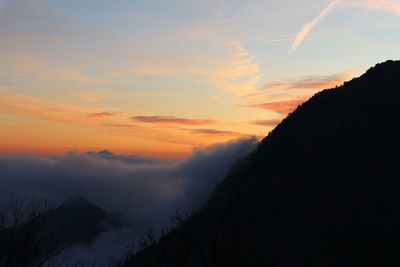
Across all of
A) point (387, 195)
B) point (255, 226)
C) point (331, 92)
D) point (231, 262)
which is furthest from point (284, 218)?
point (231, 262)

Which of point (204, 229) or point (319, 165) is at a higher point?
point (319, 165)

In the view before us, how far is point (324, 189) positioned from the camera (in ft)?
327

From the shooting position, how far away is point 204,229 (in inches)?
4318

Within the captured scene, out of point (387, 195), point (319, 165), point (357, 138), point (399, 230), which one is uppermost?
point (357, 138)

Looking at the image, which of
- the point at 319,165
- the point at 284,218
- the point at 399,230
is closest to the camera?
the point at 399,230

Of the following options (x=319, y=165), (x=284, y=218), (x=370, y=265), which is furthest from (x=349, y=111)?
(x=370, y=265)

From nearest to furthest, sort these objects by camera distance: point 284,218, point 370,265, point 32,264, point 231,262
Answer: point 32,264
point 231,262
point 370,265
point 284,218

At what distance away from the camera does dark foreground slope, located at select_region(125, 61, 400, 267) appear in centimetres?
8062

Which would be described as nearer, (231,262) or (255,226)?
(231,262)

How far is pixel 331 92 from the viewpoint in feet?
459

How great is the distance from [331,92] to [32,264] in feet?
454

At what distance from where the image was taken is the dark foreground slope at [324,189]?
80.6m

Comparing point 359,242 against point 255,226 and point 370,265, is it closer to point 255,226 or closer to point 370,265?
point 370,265

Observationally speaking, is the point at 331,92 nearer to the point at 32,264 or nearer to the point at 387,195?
the point at 387,195
